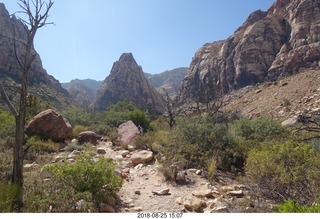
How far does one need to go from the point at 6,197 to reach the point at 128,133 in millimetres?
9086

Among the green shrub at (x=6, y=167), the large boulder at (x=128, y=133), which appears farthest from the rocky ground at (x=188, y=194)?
the large boulder at (x=128, y=133)

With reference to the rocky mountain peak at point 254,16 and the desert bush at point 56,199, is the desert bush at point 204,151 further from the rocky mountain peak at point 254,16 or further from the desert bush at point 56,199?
the rocky mountain peak at point 254,16

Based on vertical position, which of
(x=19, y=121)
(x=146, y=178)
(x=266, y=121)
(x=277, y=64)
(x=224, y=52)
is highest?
(x=224, y=52)

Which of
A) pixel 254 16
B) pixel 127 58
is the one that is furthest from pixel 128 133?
pixel 254 16

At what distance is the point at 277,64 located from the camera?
51906 mm

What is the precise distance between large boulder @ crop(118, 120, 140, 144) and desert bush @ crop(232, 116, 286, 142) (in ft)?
15.2

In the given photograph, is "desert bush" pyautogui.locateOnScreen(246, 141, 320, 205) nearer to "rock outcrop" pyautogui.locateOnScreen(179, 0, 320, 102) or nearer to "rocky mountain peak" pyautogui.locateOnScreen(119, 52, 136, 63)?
"rock outcrop" pyautogui.locateOnScreen(179, 0, 320, 102)

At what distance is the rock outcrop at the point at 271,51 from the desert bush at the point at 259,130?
33076mm

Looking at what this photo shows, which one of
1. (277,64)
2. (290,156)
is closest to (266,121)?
(290,156)

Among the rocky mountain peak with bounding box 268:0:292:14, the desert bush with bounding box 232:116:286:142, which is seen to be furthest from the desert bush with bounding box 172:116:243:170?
the rocky mountain peak with bounding box 268:0:292:14

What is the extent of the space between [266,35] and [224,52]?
1170 cm

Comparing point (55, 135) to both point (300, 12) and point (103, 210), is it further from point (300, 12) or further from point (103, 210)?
point (300, 12)

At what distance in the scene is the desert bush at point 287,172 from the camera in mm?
5008

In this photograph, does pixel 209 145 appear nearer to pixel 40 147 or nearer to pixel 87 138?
pixel 40 147
